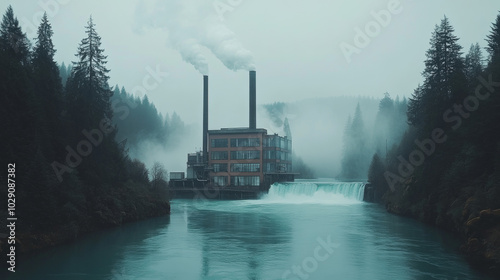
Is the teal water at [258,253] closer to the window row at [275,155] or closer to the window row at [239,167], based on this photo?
the window row at [239,167]

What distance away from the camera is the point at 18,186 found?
3116cm

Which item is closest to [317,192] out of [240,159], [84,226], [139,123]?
[240,159]

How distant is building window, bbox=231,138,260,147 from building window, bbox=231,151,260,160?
63.0 inches

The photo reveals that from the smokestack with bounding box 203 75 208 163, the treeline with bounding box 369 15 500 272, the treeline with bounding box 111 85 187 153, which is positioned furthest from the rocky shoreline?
the treeline with bounding box 111 85 187 153

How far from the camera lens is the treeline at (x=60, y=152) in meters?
32.0

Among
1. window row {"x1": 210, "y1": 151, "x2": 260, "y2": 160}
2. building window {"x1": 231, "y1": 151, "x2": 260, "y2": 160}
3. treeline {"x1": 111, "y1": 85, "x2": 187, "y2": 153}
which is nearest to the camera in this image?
Answer: building window {"x1": 231, "y1": 151, "x2": 260, "y2": 160}

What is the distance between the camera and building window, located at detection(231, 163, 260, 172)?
3962 inches

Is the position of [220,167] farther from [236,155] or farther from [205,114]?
[205,114]

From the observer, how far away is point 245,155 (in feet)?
333

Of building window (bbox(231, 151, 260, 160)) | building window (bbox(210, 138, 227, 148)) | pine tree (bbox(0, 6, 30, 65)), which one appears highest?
pine tree (bbox(0, 6, 30, 65))

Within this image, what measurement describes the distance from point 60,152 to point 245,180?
62872 mm

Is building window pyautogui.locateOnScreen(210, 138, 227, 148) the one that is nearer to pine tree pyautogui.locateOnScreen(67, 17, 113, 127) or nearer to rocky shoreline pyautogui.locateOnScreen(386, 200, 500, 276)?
pine tree pyautogui.locateOnScreen(67, 17, 113, 127)

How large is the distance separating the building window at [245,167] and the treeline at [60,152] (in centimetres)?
3798

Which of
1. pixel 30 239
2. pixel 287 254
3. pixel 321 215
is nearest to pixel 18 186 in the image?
pixel 30 239
